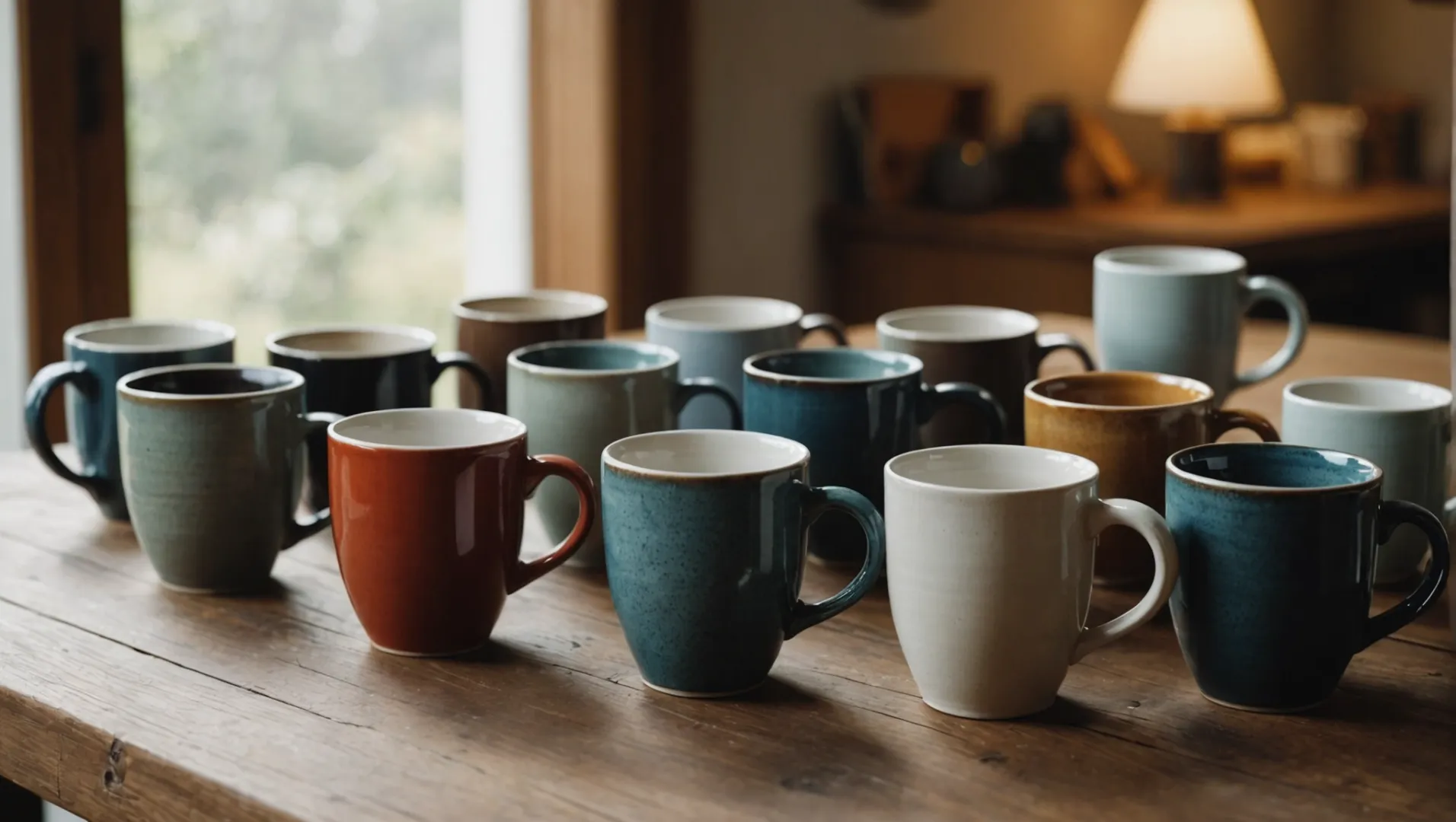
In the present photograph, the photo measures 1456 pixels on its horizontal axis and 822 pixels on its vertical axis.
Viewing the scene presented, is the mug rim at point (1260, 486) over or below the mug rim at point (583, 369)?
below

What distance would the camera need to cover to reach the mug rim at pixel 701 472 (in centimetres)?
73

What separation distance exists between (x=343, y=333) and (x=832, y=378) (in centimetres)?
37

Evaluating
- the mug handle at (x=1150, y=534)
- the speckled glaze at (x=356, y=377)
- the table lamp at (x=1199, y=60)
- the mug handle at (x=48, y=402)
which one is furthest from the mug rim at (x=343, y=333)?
the table lamp at (x=1199, y=60)

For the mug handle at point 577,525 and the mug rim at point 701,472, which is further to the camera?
the mug handle at point 577,525

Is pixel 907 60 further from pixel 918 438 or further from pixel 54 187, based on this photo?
pixel 918 438

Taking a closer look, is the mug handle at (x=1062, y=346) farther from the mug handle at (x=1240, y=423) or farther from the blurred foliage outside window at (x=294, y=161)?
the blurred foliage outside window at (x=294, y=161)

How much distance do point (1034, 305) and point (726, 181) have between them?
65 centimetres

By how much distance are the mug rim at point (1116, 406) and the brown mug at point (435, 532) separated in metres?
0.27

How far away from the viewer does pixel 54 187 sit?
2.12 meters

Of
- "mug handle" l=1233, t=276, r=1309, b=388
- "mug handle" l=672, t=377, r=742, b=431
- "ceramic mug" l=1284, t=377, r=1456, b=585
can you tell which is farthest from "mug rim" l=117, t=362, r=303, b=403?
"mug handle" l=1233, t=276, r=1309, b=388

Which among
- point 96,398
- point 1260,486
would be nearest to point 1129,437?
point 1260,486

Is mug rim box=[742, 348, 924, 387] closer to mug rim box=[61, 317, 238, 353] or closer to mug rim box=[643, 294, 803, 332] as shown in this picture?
mug rim box=[643, 294, 803, 332]

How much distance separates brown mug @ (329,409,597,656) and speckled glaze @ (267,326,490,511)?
175 mm

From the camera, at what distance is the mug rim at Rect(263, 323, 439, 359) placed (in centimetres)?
103
